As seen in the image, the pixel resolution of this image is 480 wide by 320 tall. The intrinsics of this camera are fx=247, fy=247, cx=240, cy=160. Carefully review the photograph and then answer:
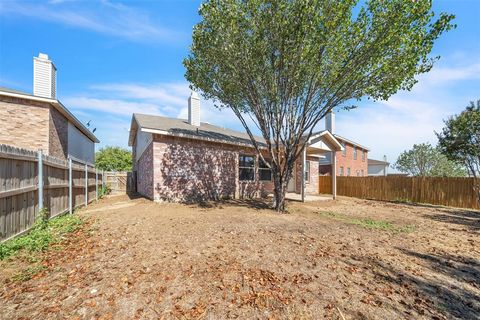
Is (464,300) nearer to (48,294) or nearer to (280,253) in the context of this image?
(280,253)

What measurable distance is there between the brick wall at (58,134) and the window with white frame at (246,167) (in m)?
9.73

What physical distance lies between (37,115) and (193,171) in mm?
7918

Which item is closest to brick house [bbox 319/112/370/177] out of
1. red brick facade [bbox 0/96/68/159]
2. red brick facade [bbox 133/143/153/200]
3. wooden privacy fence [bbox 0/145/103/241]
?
red brick facade [bbox 133/143/153/200]

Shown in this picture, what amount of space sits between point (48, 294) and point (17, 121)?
11922 millimetres

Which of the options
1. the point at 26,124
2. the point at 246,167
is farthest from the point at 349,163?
the point at 26,124

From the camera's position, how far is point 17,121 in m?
11.6

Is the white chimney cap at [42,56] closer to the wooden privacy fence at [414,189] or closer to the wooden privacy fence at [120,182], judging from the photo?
the wooden privacy fence at [120,182]

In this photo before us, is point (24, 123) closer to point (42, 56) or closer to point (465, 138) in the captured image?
point (42, 56)

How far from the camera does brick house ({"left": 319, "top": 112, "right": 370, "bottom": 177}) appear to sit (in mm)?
28614

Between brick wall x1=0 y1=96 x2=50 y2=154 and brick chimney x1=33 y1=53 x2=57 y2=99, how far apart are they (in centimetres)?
90

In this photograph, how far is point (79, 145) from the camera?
18.1m

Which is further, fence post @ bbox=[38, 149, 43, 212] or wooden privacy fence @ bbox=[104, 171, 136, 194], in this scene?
wooden privacy fence @ bbox=[104, 171, 136, 194]

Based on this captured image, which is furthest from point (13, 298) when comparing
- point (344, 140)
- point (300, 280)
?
point (344, 140)

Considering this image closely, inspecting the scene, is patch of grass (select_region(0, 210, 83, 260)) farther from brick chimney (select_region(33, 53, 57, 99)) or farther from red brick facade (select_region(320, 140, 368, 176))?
red brick facade (select_region(320, 140, 368, 176))
